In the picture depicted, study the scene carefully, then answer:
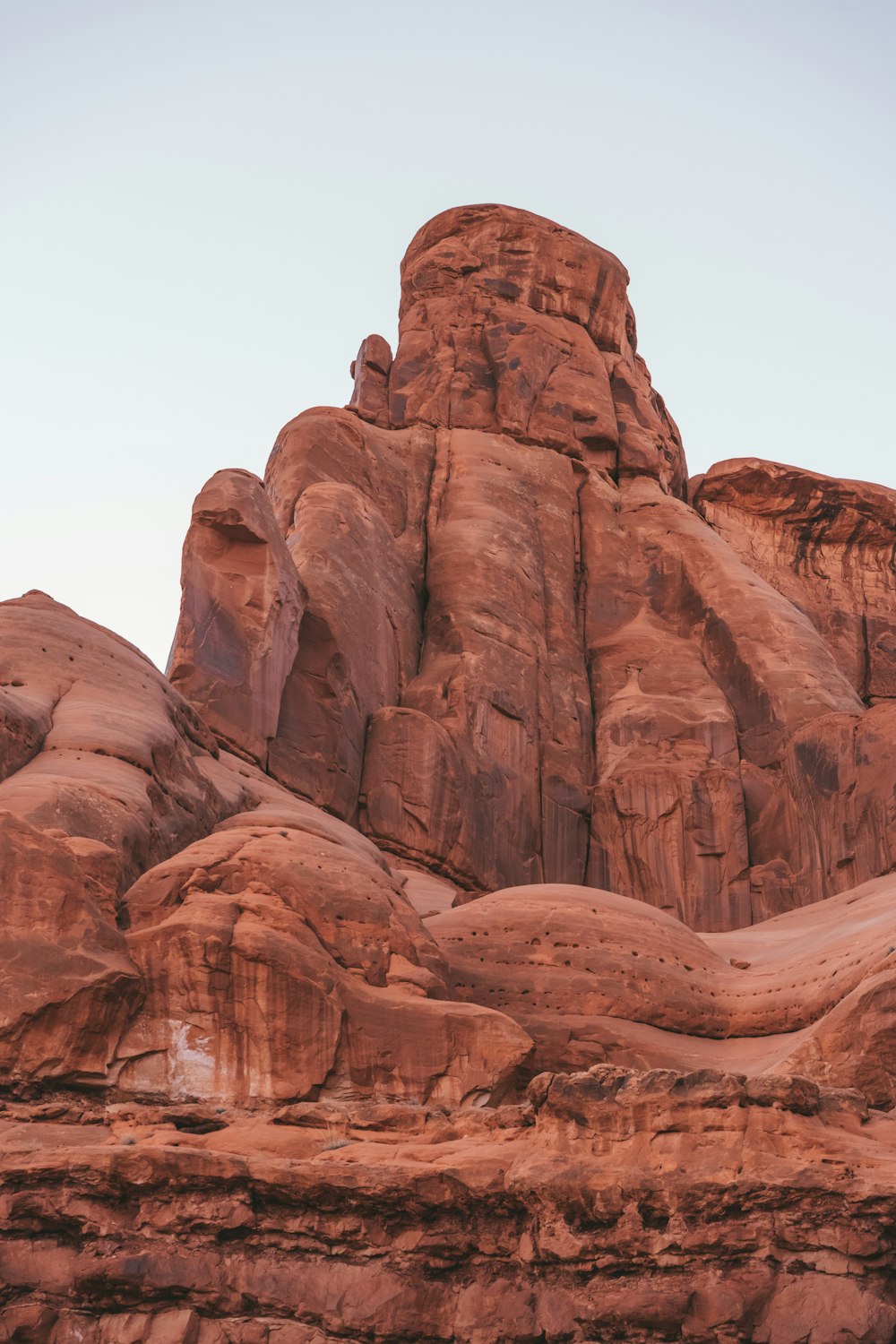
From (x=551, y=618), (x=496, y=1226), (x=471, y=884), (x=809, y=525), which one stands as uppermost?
(x=809, y=525)

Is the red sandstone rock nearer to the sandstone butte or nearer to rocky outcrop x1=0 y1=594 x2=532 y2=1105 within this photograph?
the sandstone butte

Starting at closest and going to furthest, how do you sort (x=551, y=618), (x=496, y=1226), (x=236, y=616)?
(x=496, y=1226), (x=236, y=616), (x=551, y=618)

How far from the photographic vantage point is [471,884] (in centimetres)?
3994

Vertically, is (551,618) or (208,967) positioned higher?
(551,618)

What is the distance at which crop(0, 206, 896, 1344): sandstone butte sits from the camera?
1605 centimetres

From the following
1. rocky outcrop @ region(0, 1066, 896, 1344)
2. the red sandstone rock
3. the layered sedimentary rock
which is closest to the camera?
rocky outcrop @ region(0, 1066, 896, 1344)

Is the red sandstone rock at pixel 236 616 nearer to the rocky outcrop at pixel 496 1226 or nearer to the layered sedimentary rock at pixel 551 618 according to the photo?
the layered sedimentary rock at pixel 551 618

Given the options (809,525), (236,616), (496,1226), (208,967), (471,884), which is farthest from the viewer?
(809,525)

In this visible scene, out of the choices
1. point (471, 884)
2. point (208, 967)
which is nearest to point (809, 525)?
point (471, 884)

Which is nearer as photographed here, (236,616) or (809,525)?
(236,616)

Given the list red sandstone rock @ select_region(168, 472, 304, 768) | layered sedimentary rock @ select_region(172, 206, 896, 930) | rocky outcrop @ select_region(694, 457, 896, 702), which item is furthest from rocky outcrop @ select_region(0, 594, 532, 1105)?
rocky outcrop @ select_region(694, 457, 896, 702)

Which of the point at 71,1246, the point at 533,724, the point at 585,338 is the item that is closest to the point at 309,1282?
the point at 71,1246

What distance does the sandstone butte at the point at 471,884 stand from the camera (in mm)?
16047

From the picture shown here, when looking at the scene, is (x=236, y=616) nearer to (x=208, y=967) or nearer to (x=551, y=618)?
(x=551, y=618)
